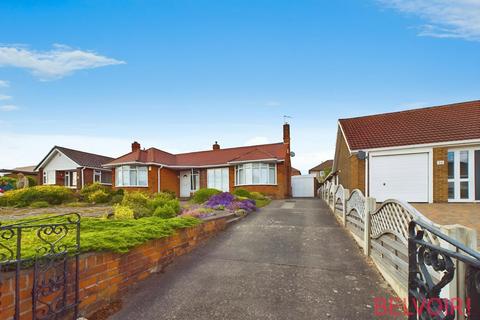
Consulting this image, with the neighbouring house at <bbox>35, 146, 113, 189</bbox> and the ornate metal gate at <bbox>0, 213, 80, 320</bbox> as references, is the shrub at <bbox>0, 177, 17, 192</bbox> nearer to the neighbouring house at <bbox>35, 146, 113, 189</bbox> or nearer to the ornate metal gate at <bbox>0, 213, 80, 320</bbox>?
the neighbouring house at <bbox>35, 146, 113, 189</bbox>

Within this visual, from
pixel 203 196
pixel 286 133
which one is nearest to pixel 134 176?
pixel 203 196

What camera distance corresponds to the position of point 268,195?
67.7 ft

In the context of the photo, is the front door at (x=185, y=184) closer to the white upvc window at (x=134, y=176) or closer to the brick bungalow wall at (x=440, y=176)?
the white upvc window at (x=134, y=176)

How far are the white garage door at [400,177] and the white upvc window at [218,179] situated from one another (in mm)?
12850

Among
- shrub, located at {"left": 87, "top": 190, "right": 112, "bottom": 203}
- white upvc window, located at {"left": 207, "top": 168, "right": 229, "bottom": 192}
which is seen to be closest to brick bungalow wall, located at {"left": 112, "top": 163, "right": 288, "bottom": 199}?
white upvc window, located at {"left": 207, "top": 168, "right": 229, "bottom": 192}

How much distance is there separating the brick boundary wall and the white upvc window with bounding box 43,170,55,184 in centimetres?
2983

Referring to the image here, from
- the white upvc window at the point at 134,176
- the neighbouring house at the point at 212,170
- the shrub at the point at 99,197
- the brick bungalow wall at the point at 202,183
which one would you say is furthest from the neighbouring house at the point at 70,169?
the shrub at the point at 99,197

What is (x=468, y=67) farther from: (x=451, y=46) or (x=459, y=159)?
(x=459, y=159)

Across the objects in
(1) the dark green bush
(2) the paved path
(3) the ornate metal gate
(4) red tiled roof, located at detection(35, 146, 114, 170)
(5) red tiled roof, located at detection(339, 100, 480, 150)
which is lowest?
(2) the paved path

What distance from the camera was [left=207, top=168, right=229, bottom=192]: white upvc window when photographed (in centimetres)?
2362

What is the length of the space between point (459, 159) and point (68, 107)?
19381 mm

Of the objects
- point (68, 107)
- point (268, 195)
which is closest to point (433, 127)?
point (268, 195)

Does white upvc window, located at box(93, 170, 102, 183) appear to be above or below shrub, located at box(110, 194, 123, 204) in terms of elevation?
above

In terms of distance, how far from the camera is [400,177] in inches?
523
